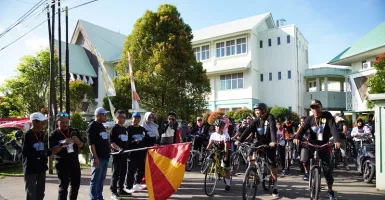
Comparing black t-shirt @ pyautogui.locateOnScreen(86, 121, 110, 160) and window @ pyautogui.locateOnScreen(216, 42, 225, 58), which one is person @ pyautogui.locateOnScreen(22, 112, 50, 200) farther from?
window @ pyautogui.locateOnScreen(216, 42, 225, 58)

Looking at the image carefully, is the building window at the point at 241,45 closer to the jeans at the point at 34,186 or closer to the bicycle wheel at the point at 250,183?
the bicycle wheel at the point at 250,183

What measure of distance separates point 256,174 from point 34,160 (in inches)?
170

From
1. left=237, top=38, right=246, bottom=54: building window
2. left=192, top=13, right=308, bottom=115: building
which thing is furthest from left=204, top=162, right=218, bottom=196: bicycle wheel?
left=237, top=38, right=246, bottom=54: building window

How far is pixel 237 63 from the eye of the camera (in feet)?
98.4

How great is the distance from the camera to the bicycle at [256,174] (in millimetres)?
6391

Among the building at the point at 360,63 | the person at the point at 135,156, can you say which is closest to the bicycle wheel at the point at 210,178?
the person at the point at 135,156

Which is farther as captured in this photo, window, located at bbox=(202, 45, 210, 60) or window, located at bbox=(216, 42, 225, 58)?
window, located at bbox=(202, 45, 210, 60)

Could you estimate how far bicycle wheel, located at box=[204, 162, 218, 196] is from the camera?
731 cm

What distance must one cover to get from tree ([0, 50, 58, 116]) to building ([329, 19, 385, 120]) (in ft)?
74.1

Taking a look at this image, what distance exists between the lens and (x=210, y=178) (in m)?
7.37

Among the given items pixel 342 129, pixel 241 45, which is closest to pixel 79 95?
pixel 241 45

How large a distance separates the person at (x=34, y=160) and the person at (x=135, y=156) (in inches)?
92.7

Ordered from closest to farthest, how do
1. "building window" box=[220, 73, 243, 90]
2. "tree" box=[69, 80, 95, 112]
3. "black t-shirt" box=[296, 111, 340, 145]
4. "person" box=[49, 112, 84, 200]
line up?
1. "person" box=[49, 112, 84, 200]
2. "black t-shirt" box=[296, 111, 340, 145]
3. "tree" box=[69, 80, 95, 112]
4. "building window" box=[220, 73, 243, 90]

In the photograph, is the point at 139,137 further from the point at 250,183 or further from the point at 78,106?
the point at 78,106
